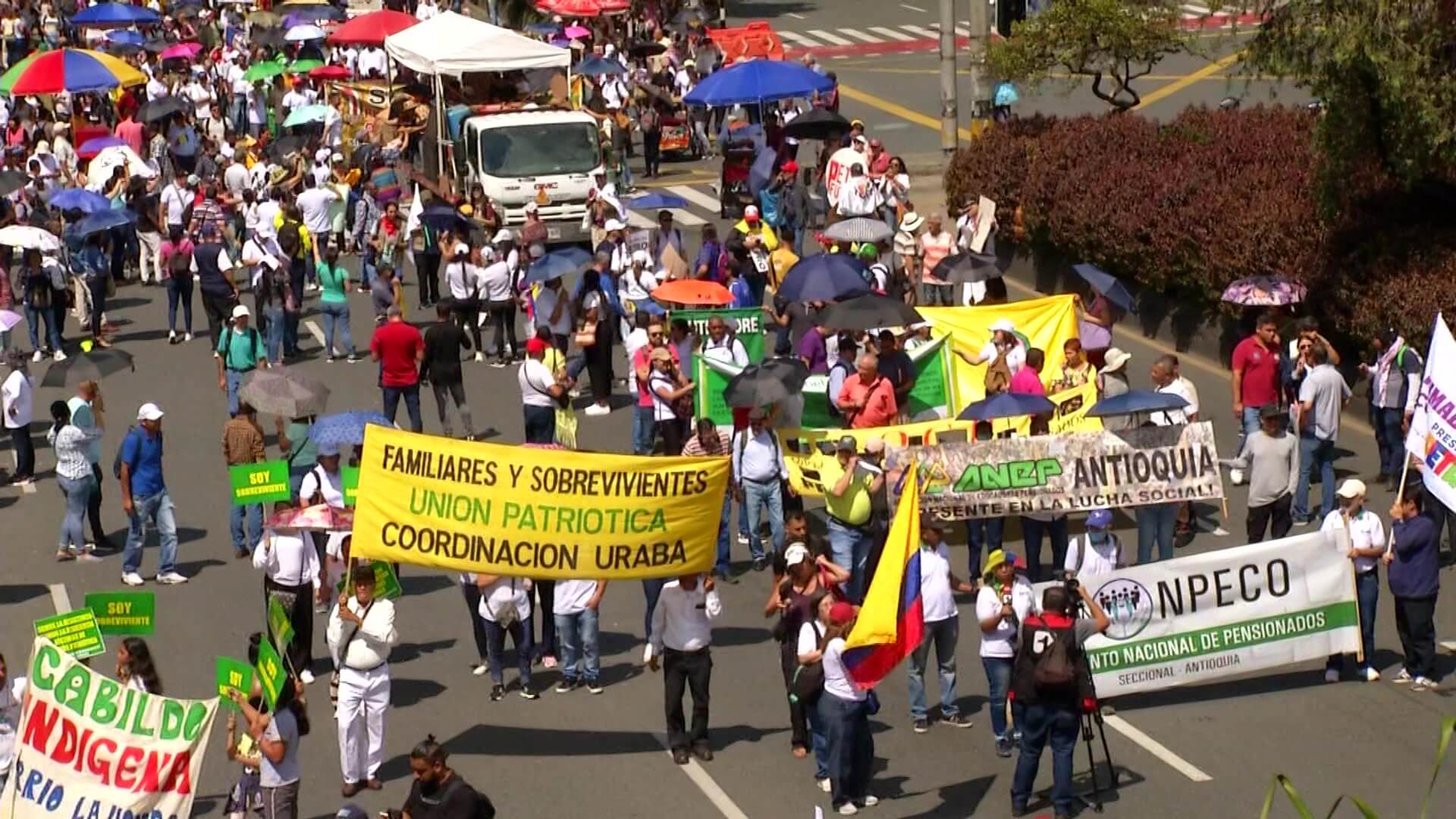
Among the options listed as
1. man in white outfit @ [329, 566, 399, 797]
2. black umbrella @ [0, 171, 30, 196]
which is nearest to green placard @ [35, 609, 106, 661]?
man in white outfit @ [329, 566, 399, 797]

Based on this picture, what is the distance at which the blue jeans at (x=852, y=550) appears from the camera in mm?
18078

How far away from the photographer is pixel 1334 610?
16.5 meters

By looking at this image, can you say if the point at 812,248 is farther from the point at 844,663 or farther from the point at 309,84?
the point at 844,663

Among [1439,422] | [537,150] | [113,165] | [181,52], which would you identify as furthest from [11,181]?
[1439,422]

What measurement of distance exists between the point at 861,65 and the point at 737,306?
24785mm

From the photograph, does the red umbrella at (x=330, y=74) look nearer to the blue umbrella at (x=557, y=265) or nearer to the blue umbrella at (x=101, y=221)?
the blue umbrella at (x=101, y=221)

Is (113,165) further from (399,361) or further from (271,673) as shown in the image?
(271,673)

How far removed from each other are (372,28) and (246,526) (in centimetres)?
2213

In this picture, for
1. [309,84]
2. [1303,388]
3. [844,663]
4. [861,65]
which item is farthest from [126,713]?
[861,65]

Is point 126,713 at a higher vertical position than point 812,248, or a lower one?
higher

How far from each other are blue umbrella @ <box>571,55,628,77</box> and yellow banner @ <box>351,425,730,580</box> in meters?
25.1

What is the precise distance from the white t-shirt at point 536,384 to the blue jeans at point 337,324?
5.77m

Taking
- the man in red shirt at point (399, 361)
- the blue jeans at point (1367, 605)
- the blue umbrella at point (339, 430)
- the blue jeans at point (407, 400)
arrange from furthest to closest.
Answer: the blue jeans at point (407, 400)
the man in red shirt at point (399, 361)
the blue umbrella at point (339, 430)
the blue jeans at point (1367, 605)

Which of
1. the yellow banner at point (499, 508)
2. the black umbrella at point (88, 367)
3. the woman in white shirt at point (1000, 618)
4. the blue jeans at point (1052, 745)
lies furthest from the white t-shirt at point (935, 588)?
the black umbrella at point (88, 367)
